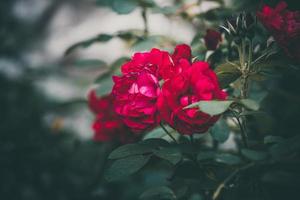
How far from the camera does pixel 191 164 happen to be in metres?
0.94

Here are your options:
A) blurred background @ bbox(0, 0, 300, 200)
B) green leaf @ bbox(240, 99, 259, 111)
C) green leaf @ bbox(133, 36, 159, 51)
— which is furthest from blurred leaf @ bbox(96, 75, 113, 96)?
green leaf @ bbox(240, 99, 259, 111)

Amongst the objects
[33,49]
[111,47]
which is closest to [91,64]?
[111,47]

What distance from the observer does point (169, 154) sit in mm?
844

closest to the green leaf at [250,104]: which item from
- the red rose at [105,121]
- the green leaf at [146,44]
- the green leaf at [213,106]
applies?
the green leaf at [213,106]

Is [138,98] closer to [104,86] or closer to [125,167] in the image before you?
[125,167]

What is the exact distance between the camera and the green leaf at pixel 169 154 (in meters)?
0.83

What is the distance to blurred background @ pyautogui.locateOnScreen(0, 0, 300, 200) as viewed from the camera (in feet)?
4.46

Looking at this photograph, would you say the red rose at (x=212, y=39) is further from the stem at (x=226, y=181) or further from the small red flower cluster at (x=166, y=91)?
the stem at (x=226, y=181)

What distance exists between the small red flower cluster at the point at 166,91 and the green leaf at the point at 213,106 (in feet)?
0.16

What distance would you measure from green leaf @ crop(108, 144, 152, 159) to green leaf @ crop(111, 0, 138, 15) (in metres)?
0.43

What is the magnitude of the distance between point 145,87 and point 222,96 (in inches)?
5.9

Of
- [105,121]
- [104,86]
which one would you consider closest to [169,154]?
[104,86]

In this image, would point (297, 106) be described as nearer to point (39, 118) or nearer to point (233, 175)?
point (233, 175)

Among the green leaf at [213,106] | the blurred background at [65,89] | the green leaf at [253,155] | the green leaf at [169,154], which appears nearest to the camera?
the green leaf at [213,106]
